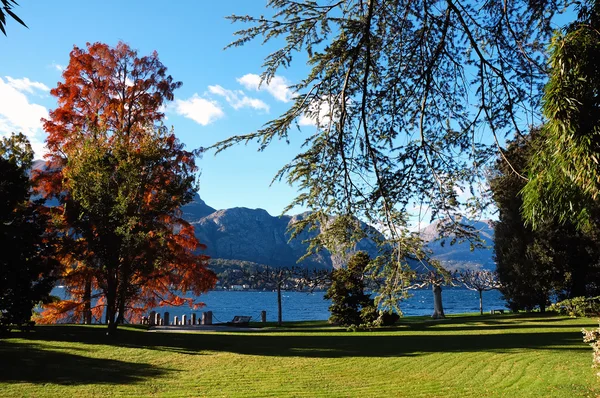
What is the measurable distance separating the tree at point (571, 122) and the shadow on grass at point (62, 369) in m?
9.92

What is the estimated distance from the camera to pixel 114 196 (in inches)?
688

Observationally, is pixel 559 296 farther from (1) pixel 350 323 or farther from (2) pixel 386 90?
(2) pixel 386 90

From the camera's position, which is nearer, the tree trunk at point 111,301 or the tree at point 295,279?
the tree trunk at point 111,301

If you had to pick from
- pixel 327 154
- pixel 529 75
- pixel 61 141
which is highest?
pixel 61 141

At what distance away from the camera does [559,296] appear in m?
25.4

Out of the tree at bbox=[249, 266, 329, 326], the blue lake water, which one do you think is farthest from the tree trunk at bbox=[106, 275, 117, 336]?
the blue lake water

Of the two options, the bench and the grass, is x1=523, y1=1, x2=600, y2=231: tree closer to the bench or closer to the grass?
the grass

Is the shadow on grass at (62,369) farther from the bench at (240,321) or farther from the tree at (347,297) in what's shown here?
the bench at (240,321)

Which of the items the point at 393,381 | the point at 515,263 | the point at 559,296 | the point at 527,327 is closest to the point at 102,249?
the point at 393,381

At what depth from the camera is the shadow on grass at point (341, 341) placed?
14148 mm

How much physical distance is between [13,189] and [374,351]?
44.2 feet

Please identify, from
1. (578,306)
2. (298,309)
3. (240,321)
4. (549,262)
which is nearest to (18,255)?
(578,306)

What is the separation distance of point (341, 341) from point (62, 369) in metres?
9.61

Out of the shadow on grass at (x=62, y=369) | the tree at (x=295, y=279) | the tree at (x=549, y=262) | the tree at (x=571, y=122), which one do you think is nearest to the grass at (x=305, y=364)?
the shadow on grass at (x=62, y=369)
